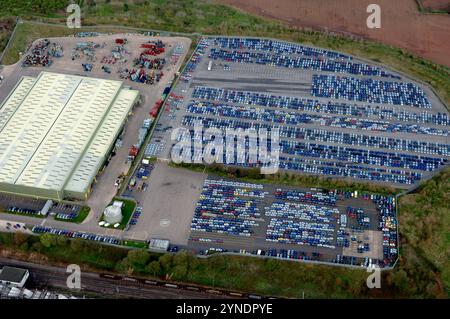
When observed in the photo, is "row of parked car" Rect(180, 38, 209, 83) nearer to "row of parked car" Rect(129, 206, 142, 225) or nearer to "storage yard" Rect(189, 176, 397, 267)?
"storage yard" Rect(189, 176, 397, 267)

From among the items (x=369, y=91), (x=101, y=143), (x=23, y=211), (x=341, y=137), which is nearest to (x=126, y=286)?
(x=23, y=211)

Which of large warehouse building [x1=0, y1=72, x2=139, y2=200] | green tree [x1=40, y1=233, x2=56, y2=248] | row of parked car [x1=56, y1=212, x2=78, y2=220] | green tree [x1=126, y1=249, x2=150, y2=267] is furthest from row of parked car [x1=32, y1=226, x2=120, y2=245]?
large warehouse building [x1=0, y1=72, x2=139, y2=200]

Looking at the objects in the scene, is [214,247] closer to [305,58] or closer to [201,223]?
[201,223]
